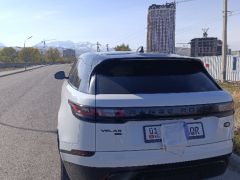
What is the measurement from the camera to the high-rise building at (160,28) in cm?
4959

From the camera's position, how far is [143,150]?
12.0 ft

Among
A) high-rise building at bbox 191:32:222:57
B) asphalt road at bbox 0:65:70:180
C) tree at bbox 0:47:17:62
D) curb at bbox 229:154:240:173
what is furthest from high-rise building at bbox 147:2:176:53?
tree at bbox 0:47:17:62

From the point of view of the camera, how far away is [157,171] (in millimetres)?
3754

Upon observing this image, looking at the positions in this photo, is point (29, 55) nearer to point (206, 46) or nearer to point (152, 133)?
point (206, 46)

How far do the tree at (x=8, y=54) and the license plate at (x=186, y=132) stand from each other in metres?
135

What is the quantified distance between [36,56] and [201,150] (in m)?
138

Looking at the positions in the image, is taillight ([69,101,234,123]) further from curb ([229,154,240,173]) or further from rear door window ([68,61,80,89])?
curb ([229,154,240,173])

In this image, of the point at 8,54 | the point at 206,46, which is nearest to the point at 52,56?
the point at 8,54

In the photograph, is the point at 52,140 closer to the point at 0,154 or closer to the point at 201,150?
the point at 0,154

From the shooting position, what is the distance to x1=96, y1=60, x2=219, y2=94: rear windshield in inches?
153

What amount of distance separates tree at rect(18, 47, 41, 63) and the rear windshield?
5020 inches

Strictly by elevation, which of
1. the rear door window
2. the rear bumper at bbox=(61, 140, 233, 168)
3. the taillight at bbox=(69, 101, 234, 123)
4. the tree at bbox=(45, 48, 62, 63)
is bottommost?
the tree at bbox=(45, 48, 62, 63)

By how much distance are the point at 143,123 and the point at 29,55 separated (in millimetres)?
135549

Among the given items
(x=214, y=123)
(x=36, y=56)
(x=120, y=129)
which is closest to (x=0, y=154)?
(x=120, y=129)
